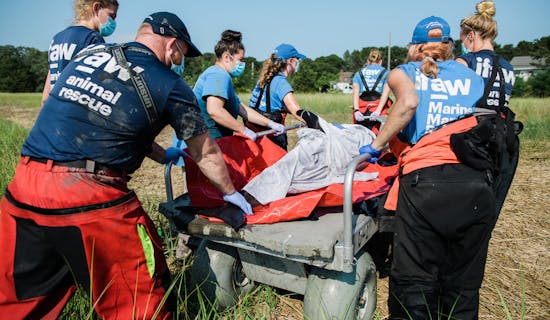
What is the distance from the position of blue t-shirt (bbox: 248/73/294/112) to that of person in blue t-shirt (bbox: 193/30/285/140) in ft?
1.47

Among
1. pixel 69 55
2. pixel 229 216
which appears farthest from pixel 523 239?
pixel 69 55

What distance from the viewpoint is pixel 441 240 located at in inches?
79.2

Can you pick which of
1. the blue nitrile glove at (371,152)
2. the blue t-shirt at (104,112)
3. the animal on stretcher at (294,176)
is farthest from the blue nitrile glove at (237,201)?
the blue nitrile glove at (371,152)

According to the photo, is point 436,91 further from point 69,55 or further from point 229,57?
point 69,55

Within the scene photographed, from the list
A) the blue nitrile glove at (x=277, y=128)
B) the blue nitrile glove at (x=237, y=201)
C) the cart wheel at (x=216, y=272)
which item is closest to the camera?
the blue nitrile glove at (x=237, y=201)

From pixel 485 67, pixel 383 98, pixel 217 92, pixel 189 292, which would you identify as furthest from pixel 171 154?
pixel 383 98

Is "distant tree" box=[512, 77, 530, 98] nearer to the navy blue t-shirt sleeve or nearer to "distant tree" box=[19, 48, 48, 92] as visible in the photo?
the navy blue t-shirt sleeve

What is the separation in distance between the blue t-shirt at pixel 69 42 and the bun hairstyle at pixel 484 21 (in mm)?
3031

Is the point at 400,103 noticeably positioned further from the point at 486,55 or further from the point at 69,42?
the point at 69,42

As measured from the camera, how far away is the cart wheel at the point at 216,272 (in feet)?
7.91

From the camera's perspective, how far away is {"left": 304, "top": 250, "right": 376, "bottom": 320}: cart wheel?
6.68ft

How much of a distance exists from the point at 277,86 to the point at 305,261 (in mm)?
2428

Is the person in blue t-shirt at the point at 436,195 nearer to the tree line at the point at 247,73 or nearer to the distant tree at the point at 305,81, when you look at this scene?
the tree line at the point at 247,73

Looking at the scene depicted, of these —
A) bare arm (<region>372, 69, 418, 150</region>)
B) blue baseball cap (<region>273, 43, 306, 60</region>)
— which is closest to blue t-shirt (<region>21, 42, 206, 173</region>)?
bare arm (<region>372, 69, 418, 150</region>)
